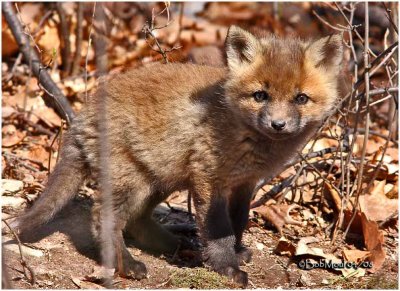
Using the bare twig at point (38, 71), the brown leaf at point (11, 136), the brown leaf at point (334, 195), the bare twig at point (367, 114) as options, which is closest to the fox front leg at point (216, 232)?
the bare twig at point (367, 114)

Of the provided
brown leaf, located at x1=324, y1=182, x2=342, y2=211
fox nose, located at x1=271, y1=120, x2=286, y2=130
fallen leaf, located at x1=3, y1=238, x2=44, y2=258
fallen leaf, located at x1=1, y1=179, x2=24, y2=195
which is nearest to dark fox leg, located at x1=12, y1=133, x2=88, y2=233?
fallen leaf, located at x1=3, y1=238, x2=44, y2=258

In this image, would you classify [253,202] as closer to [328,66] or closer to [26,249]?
[328,66]

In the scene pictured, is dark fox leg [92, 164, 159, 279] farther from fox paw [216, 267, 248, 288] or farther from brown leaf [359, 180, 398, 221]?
brown leaf [359, 180, 398, 221]

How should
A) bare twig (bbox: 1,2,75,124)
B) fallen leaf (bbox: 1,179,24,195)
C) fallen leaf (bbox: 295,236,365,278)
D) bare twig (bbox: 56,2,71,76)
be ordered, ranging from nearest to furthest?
1. fallen leaf (bbox: 295,236,365,278)
2. fallen leaf (bbox: 1,179,24,195)
3. bare twig (bbox: 1,2,75,124)
4. bare twig (bbox: 56,2,71,76)

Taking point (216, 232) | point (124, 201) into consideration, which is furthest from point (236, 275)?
point (124, 201)

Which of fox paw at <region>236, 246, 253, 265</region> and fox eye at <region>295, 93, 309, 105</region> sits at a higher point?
fox eye at <region>295, 93, 309, 105</region>

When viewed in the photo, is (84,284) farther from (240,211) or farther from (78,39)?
(78,39)

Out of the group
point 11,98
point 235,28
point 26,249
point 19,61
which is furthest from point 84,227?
point 19,61
